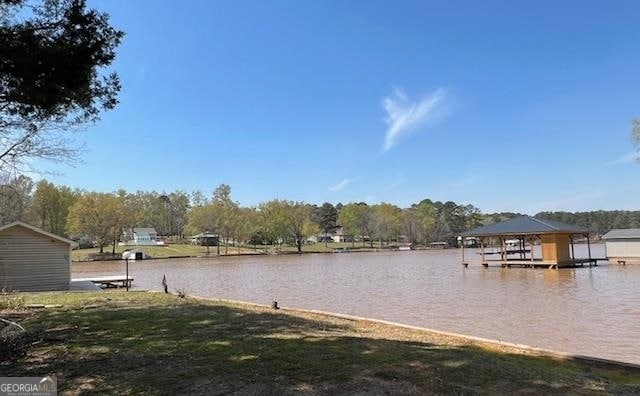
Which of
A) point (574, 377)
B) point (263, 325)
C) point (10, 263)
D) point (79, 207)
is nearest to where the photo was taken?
point (574, 377)

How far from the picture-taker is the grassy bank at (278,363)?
16.1 feet

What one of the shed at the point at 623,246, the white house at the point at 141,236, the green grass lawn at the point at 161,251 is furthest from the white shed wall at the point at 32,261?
the white house at the point at 141,236

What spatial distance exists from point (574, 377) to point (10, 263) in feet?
69.7

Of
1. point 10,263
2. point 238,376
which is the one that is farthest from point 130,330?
point 10,263

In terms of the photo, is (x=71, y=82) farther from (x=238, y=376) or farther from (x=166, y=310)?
(x=166, y=310)

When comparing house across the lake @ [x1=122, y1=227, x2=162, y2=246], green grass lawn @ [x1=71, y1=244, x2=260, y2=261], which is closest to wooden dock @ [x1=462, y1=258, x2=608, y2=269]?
green grass lawn @ [x1=71, y1=244, x2=260, y2=261]

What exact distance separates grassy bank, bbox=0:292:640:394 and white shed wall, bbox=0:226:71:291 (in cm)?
1269

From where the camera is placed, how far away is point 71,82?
278 inches

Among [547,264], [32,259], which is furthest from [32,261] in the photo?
[547,264]

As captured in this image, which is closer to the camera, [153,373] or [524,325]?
[153,373]

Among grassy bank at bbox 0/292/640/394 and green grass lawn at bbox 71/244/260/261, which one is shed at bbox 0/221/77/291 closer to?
grassy bank at bbox 0/292/640/394

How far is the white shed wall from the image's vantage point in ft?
64.2

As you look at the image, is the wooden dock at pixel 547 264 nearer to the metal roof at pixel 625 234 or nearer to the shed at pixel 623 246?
the shed at pixel 623 246
